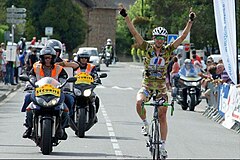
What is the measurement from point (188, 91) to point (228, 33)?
5.42 metres

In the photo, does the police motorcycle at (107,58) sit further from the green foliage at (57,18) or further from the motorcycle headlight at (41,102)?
the motorcycle headlight at (41,102)

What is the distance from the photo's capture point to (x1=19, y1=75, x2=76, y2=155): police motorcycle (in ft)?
45.0

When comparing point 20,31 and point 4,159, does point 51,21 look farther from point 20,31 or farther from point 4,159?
point 4,159

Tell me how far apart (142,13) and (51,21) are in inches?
358

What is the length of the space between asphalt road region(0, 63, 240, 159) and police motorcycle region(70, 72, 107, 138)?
240 millimetres

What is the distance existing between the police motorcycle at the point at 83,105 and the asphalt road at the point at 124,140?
9.5 inches

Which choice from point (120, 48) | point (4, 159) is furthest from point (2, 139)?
point (120, 48)

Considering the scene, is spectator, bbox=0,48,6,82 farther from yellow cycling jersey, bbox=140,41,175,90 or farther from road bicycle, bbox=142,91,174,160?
road bicycle, bbox=142,91,174,160

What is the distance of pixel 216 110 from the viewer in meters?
24.8

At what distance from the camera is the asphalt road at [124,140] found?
47.1ft

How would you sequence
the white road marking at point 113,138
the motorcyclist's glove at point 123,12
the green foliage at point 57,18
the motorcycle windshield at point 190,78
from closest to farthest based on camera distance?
the motorcyclist's glove at point 123,12 < the white road marking at point 113,138 < the motorcycle windshield at point 190,78 < the green foliage at point 57,18

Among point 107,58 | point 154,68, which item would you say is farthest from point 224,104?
point 107,58

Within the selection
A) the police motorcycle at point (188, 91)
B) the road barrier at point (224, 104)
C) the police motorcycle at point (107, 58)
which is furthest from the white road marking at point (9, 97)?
the police motorcycle at point (107, 58)

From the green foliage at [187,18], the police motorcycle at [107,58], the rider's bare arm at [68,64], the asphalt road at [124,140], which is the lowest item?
the asphalt road at [124,140]
